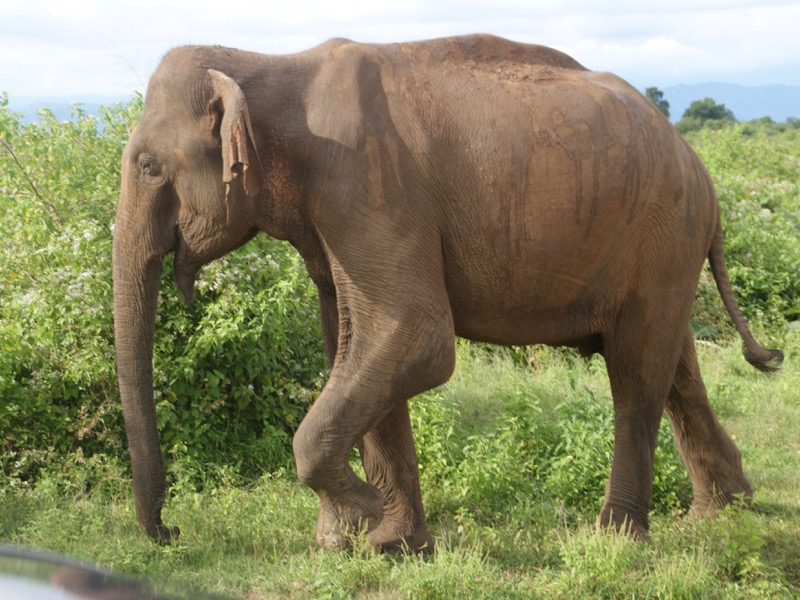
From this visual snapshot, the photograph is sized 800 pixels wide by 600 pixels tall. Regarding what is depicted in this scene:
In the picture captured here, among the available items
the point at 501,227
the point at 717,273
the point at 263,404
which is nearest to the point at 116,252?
the point at 501,227

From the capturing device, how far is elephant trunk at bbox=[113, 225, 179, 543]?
506 centimetres

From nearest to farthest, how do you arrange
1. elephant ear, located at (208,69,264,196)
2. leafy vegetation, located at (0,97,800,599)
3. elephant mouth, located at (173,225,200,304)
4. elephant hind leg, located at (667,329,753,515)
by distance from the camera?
elephant ear, located at (208,69,264,196)
elephant mouth, located at (173,225,200,304)
leafy vegetation, located at (0,97,800,599)
elephant hind leg, located at (667,329,753,515)

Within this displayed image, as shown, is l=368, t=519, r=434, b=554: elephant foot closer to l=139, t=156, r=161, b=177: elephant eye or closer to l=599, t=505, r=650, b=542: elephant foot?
l=599, t=505, r=650, b=542: elephant foot

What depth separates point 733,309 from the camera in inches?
242

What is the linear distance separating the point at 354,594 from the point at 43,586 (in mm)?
3207

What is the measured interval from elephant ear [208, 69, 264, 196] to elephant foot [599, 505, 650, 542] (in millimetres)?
2378

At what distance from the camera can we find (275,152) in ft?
16.0

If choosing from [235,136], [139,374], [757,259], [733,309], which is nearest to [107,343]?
[139,374]

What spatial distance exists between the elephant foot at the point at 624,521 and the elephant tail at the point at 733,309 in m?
1.11

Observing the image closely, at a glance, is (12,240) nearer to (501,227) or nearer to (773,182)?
(501,227)

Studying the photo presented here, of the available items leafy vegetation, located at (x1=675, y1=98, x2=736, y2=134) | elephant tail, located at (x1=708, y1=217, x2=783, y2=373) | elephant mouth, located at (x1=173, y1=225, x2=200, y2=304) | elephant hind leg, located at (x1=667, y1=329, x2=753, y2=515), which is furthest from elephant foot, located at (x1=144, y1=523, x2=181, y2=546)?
leafy vegetation, located at (x1=675, y1=98, x2=736, y2=134)

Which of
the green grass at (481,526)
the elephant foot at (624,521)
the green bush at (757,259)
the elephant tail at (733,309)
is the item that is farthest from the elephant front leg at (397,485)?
the green bush at (757,259)

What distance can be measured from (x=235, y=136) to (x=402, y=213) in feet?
2.52

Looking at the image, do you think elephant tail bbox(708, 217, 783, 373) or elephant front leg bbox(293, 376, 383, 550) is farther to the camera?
elephant tail bbox(708, 217, 783, 373)
